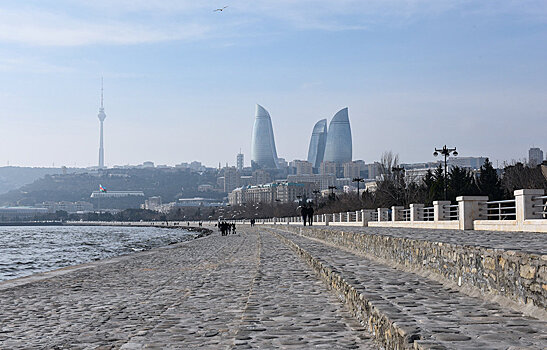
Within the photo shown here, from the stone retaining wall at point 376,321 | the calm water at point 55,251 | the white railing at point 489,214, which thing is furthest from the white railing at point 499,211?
the calm water at point 55,251

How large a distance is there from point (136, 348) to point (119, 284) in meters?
10.3

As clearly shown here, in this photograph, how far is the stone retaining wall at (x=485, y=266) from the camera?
5.93 metres

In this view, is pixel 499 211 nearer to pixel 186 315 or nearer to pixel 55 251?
pixel 186 315

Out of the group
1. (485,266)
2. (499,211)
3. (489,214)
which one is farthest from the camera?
(489,214)

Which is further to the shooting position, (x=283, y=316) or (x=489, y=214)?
(x=489, y=214)

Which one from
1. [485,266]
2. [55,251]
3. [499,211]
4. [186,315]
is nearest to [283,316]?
[186,315]

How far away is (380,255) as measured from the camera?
1420 centimetres

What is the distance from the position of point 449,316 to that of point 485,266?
1272 mm

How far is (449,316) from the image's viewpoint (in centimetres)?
623

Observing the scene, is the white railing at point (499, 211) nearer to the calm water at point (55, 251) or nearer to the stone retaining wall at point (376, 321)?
the stone retaining wall at point (376, 321)

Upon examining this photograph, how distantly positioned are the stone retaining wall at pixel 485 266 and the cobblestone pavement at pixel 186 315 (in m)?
1.46

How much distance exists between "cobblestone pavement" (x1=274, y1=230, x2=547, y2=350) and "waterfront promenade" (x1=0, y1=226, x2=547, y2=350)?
0.03 feet

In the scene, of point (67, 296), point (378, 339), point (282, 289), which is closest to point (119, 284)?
point (67, 296)

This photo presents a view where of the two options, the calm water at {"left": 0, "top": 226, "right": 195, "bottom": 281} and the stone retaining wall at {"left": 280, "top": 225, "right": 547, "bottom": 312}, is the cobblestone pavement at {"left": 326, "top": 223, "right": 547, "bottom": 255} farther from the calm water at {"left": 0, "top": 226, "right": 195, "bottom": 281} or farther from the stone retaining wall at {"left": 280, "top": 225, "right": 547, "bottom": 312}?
the calm water at {"left": 0, "top": 226, "right": 195, "bottom": 281}
